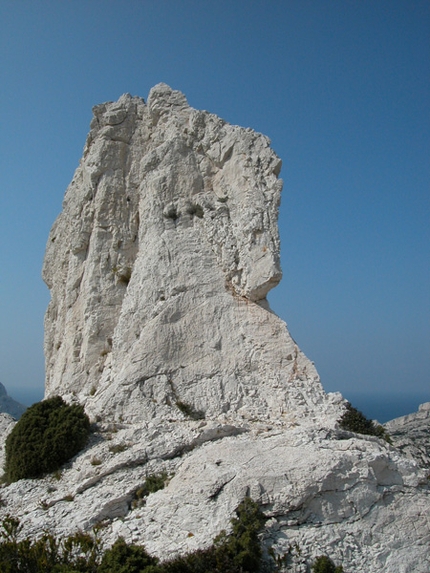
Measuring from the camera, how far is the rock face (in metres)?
12.9

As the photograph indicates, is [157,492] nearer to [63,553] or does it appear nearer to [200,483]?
[200,483]

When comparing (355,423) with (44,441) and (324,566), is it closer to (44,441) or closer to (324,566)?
(324,566)

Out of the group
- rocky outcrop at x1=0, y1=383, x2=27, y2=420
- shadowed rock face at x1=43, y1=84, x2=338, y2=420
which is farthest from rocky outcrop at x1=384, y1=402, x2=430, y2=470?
rocky outcrop at x1=0, y1=383, x2=27, y2=420

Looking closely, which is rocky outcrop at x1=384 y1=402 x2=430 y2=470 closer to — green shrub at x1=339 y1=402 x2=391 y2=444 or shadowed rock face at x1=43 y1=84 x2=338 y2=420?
green shrub at x1=339 y1=402 x2=391 y2=444

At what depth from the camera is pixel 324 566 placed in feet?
38.6

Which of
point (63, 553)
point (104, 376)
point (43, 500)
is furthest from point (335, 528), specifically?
point (104, 376)

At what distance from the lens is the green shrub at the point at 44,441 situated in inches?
612

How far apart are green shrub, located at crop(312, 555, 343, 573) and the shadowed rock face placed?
5.59 metres

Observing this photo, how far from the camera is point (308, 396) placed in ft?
57.9

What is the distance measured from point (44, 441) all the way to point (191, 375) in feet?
18.3

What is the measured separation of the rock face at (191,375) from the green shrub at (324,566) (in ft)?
0.73

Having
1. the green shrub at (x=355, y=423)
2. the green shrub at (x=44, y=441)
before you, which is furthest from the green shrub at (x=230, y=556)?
the green shrub at (x=44, y=441)

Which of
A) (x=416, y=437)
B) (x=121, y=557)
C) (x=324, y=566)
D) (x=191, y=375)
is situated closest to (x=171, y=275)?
(x=191, y=375)

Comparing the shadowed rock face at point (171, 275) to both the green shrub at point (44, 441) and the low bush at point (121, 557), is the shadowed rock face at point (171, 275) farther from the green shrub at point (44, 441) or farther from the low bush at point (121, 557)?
the low bush at point (121, 557)
